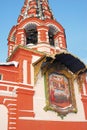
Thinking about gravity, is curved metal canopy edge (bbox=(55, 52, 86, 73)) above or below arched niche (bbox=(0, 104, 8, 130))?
above

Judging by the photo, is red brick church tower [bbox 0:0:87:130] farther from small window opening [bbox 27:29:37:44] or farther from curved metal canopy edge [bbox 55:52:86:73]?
small window opening [bbox 27:29:37:44]

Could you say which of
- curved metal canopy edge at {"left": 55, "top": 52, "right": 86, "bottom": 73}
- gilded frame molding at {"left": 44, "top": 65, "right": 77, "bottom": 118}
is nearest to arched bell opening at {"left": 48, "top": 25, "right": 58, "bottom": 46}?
curved metal canopy edge at {"left": 55, "top": 52, "right": 86, "bottom": 73}

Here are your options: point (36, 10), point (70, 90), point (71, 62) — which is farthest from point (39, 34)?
point (70, 90)

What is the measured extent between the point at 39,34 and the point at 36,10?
12.8 ft

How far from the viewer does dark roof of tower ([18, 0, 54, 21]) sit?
1772cm

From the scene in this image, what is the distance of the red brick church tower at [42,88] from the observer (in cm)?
1100

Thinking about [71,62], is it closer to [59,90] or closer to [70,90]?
[70,90]

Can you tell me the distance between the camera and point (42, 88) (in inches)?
493

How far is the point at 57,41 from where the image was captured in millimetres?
16531

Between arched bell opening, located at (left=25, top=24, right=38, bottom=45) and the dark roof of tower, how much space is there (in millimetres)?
1293

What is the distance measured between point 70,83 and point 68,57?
1885 mm

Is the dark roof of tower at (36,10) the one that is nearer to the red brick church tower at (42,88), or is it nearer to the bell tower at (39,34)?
the bell tower at (39,34)

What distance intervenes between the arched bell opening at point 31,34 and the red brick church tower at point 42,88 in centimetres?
29

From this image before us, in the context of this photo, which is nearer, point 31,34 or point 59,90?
point 59,90
